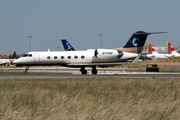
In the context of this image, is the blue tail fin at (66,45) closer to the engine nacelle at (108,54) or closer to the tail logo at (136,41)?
the engine nacelle at (108,54)

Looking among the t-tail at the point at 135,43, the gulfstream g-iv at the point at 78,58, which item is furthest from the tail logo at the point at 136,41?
the gulfstream g-iv at the point at 78,58

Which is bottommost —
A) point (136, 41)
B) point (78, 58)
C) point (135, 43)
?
point (78, 58)

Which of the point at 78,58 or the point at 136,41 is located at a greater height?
the point at 136,41

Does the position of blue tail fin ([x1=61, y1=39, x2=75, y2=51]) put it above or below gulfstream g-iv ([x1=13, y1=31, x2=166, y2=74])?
above

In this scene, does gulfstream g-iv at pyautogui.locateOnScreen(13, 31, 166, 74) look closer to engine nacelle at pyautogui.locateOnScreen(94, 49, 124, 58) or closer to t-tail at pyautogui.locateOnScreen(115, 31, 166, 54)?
engine nacelle at pyautogui.locateOnScreen(94, 49, 124, 58)

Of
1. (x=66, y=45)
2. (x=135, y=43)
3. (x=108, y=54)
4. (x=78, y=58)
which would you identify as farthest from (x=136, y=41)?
(x=66, y=45)

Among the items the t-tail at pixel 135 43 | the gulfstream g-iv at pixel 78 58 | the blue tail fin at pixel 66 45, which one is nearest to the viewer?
the gulfstream g-iv at pixel 78 58

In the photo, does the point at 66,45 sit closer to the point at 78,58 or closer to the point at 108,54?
the point at 78,58

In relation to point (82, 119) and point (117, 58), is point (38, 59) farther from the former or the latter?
point (82, 119)

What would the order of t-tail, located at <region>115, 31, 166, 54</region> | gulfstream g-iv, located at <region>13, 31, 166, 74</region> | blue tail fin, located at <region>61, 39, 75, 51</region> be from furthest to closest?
blue tail fin, located at <region>61, 39, 75, 51</region>
t-tail, located at <region>115, 31, 166, 54</region>
gulfstream g-iv, located at <region>13, 31, 166, 74</region>

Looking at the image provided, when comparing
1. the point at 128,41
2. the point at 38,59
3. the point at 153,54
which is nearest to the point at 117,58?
the point at 128,41

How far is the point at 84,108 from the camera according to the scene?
1001 cm

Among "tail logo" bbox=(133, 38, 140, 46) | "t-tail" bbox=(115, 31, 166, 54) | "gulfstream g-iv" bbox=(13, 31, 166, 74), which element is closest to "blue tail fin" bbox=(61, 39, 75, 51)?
"gulfstream g-iv" bbox=(13, 31, 166, 74)

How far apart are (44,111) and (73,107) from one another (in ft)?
3.72
